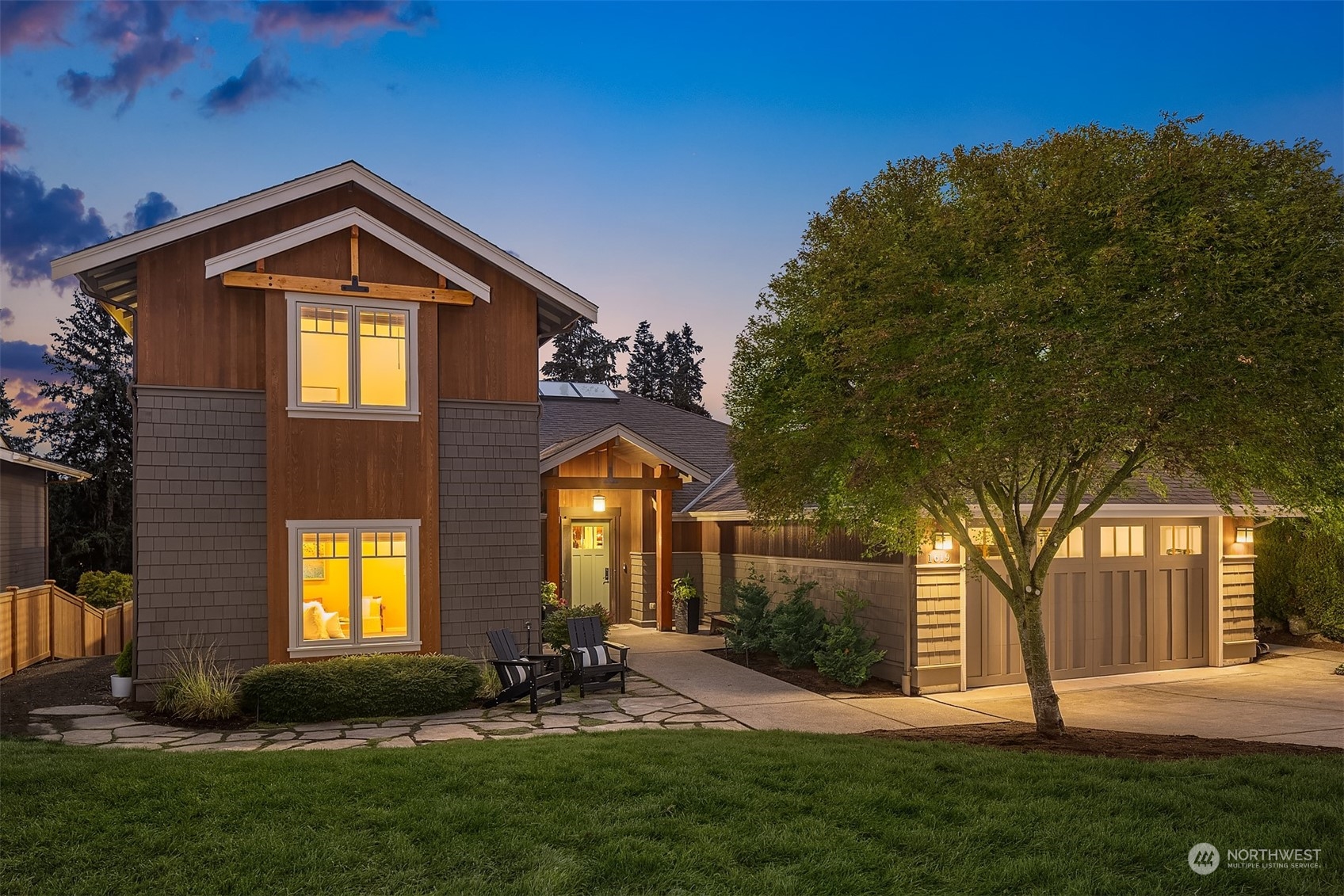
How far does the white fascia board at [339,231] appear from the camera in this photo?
10641mm

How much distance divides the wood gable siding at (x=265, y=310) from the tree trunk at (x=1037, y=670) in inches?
268

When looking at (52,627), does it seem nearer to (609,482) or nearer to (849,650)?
(609,482)

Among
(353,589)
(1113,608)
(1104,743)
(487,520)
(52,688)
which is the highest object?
(487,520)

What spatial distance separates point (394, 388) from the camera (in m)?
11.5

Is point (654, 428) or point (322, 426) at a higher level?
point (654, 428)

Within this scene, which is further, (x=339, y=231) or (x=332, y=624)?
(x=339, y=231)

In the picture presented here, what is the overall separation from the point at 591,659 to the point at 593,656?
0.05m

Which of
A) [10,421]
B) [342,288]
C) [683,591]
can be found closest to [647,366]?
[10,421]

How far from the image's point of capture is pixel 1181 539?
13.6 m

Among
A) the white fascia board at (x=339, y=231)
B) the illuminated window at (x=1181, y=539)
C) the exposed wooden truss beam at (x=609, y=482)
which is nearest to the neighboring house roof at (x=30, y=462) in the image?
the white fascia board at (x=339, y=231)

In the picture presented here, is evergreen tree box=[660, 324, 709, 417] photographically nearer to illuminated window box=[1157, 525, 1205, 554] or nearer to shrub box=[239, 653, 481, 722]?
illuminated window box=[1157, 525, 1205, 554]

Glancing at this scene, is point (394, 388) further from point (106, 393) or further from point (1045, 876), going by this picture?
point (106, 393)

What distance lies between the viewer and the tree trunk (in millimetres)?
8492

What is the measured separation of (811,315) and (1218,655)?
9.67 metres
